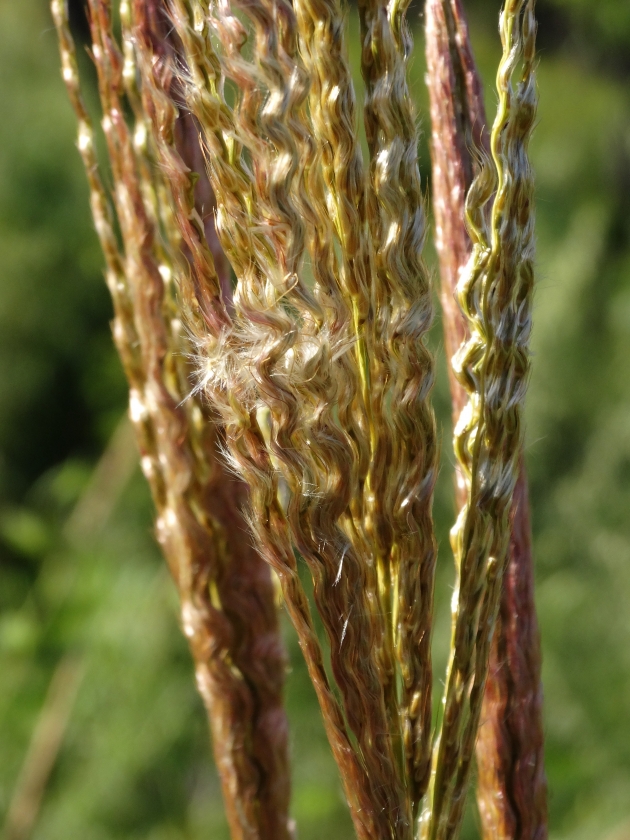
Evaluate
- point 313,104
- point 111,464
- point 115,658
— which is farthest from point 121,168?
point 111,464

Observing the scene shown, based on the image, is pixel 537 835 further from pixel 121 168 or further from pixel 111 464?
pixel 111 464

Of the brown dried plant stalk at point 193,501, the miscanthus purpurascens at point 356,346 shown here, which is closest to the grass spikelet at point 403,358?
the miscanthus purpurascens at point 356,346

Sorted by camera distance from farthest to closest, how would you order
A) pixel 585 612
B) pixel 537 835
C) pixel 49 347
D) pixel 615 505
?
1. pixel 49 347
2. pixel 615 505
3. pixel 585 612
4. pixel 537 835

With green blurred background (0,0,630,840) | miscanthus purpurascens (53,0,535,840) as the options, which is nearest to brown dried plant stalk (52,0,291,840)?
miscanthus purpurascens (53,0,535,840)

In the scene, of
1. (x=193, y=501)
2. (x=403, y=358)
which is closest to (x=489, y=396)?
(x=403, y=358)

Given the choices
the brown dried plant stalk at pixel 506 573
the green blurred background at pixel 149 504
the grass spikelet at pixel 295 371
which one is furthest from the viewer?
the green blurred background at pixel 149 504

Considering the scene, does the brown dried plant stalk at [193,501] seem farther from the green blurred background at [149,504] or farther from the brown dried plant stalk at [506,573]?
the green blurred background at [149,504]
